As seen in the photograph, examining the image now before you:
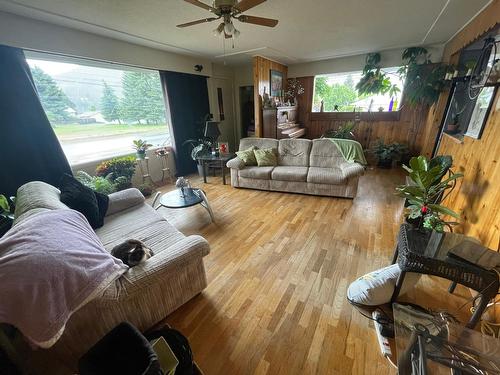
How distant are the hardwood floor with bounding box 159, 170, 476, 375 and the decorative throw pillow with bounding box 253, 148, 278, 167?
0.91 meters

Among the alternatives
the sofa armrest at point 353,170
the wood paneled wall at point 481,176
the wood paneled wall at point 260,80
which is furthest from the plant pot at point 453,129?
the wood paneled wall at point 260,80

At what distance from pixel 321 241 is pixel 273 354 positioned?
1.26 meters

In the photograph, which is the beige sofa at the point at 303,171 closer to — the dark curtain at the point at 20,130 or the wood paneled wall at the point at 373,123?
the wood paneled wall at the point at 373,123

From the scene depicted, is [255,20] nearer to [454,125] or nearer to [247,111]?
[454,125]

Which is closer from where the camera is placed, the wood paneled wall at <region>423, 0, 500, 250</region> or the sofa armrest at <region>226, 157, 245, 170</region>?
the wood paneled wall at <region>423, 0, 500, 250</region>

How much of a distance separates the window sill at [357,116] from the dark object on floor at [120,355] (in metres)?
5.77

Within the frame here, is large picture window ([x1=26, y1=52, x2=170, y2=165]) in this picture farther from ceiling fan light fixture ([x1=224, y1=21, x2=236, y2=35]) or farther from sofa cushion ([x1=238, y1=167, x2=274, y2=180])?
ceiling fan light fixture ([x1=224, y1=21, x2=236, y2=35])

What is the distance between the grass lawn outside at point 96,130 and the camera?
9.65 feet

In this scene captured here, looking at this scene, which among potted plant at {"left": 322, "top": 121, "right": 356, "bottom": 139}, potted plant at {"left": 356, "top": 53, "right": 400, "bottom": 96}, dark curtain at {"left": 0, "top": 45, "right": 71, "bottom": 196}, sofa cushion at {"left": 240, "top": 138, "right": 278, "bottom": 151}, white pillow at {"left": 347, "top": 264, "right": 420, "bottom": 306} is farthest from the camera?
potted plant at {"left": 322, "top": 121, "right": 356, "bottom": 139}

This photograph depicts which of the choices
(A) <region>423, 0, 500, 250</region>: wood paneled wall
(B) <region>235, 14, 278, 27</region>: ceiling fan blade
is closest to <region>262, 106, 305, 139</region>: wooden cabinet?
(B) <region>235, 14, 278, 27</region>: ceiling fan blade

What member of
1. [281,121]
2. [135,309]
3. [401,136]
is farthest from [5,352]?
[401,136]

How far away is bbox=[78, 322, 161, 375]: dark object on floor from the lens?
910 mm

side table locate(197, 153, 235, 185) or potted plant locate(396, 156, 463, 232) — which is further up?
potted plant locate(396, 156, 463, 232)

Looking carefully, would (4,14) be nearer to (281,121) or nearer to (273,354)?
(273,354)
